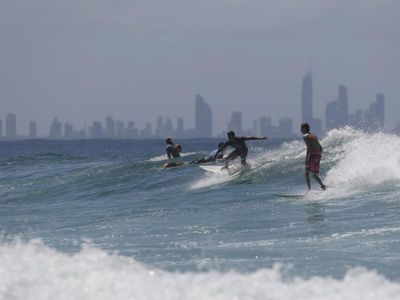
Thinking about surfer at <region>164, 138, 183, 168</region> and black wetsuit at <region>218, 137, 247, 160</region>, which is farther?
surfer at <region>164, 138, 183, 168</region>

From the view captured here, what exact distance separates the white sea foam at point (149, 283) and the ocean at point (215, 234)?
10 mm

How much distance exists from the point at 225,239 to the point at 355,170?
8.49 m

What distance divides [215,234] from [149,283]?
4771mm

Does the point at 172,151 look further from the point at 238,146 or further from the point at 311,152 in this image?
the point at 311,152

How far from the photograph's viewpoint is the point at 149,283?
23.0 ft

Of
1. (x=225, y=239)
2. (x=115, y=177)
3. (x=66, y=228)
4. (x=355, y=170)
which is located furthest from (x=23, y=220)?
(x=115, y=177)

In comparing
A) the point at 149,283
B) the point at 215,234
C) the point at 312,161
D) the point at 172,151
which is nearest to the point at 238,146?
the point at 312,161

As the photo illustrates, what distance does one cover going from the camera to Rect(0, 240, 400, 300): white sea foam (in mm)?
6695

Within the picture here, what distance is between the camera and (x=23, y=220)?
15922 millimetres

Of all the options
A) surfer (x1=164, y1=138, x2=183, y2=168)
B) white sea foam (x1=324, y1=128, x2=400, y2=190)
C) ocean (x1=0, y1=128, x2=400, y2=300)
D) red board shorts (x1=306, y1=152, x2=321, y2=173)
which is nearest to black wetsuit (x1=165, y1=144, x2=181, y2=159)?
surfer (x1=164, y1=138, x2=183, y2=168)

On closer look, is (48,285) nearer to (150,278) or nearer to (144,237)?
(150,278)

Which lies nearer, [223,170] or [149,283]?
[149,283]

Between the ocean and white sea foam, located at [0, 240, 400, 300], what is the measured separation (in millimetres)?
10

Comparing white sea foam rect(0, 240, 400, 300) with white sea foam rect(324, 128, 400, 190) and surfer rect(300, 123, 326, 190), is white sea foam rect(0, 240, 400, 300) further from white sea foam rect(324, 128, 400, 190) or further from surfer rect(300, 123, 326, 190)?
white sea foam rect(324, 128, 400, 190)
